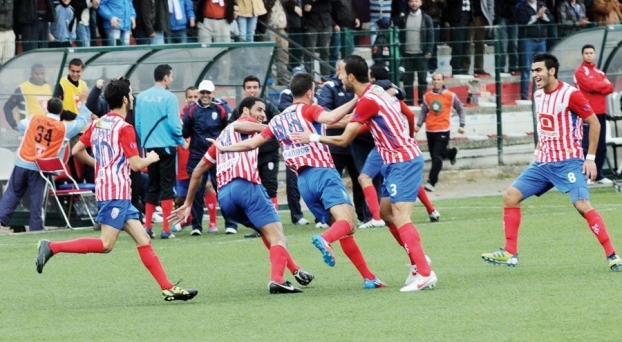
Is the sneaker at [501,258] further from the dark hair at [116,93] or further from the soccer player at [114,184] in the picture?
the dark hair at [116,93]

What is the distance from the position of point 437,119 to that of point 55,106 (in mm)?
7163

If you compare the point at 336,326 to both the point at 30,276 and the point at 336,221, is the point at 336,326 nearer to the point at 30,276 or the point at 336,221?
the point at 336,221

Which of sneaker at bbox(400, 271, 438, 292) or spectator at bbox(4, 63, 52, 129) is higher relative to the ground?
spectator at bbox(4, 63, 52, 129)

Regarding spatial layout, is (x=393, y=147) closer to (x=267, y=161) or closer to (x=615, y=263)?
(x=615, y=263)

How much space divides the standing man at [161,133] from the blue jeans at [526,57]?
33.4 feet

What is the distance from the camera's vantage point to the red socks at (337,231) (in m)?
11.3

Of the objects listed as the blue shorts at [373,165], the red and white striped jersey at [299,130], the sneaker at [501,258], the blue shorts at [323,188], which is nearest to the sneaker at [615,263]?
the sneaker at [501,258]

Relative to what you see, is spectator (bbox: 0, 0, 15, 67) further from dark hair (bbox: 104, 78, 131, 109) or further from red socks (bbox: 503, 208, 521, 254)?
red socks (bbox: 503, 208, 521, 254)

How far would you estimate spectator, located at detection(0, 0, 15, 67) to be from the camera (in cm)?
2112

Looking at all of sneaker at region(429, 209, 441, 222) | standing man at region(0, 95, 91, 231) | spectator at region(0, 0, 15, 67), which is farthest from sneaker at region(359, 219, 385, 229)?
spectator at region(0, 0, 15, 67)

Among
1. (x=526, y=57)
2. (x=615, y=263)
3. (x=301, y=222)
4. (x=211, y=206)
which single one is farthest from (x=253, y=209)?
(x=526, y=57)

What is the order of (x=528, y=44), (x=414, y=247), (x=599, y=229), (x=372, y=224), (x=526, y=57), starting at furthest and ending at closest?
(x=528, y=44)
(x=526, y=57)
(x=372, y=224)
(x=599, y=229)
(x=414, y=247)

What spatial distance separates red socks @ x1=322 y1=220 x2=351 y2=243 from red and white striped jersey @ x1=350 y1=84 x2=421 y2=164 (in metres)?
0.65

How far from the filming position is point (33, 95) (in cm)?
1936
